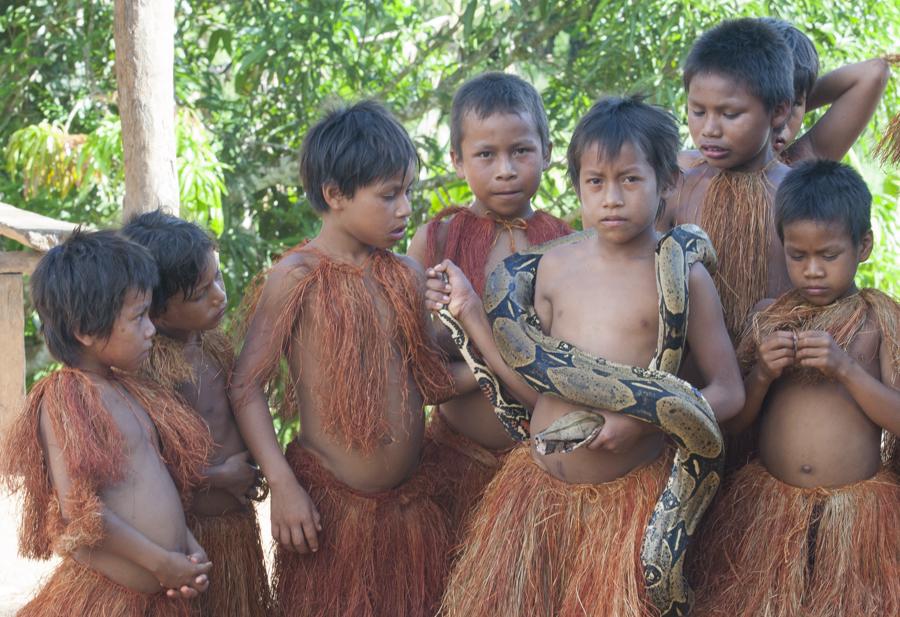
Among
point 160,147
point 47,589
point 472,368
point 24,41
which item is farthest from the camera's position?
point 24,41

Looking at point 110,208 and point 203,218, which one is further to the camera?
point 110,208

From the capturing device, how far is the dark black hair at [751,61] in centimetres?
327

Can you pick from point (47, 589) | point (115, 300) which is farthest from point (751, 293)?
point (47, 589)

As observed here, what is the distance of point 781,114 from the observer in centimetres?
339

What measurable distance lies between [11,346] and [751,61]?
14.0ft

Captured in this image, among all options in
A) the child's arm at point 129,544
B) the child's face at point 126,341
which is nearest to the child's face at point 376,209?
the child's face at point 126,341

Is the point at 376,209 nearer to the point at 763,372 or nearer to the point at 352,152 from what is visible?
the point at 352,152

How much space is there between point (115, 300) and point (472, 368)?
3.42 ft

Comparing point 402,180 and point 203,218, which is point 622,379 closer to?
point 402,180

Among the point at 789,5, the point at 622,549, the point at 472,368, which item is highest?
the point at 789,5

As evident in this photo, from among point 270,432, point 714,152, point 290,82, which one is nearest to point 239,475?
point 270,432

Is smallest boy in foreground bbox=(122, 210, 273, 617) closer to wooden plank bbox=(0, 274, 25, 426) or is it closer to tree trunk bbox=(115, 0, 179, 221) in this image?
tree trunk bbox=(115, 0, 179, 221)

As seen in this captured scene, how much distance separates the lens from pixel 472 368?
3152 millimetres

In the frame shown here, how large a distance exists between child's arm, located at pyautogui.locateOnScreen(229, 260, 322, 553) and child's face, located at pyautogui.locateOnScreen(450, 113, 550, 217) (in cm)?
73
